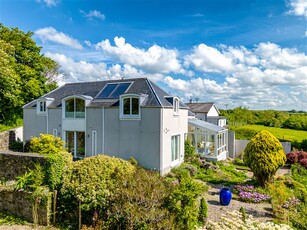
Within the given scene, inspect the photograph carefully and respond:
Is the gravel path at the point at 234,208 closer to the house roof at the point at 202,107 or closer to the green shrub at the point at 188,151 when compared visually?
the green shrub at the point at 188,151

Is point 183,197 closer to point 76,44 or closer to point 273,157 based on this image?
point 273,157

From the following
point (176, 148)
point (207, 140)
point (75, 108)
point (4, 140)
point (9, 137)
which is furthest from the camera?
point (9, 137)

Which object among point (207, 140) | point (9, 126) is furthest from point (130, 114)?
point (9, 126)

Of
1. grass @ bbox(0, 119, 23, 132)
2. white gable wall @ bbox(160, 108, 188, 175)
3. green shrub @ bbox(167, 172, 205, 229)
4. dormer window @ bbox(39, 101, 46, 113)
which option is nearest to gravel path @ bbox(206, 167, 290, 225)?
green shrub @ bbox(167, 172, 205, 229)

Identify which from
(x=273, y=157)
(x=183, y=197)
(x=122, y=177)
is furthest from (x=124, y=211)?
(x=273, y=157)

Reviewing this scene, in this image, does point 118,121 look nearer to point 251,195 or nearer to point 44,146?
point 44,146

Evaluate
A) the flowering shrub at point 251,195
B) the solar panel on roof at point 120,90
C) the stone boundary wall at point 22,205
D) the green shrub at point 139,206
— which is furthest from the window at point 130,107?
the stone boundary wall at point 22,205
